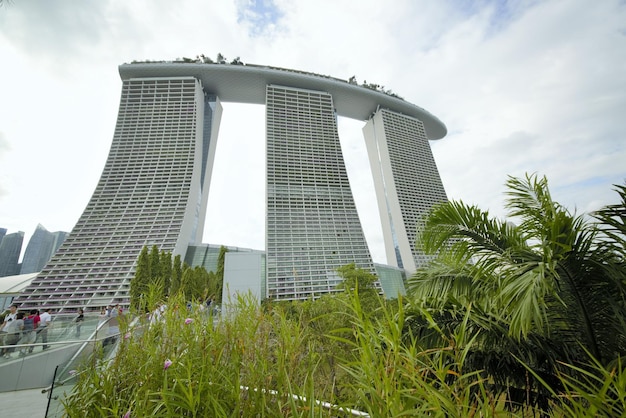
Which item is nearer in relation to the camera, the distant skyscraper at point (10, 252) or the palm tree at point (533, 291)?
the palm tree at point (533, 291)

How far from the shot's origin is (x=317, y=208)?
30.8 metres

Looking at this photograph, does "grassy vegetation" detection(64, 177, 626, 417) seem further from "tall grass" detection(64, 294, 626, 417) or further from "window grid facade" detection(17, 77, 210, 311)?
"window grid facade" detection(17, 77, 210, 311)

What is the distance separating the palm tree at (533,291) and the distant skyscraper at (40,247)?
227 ft

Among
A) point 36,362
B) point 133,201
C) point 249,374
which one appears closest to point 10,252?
point 133,201

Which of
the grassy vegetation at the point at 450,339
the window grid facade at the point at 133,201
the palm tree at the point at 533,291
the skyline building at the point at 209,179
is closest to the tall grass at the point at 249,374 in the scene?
the grassy vegetation at the point at 450,339

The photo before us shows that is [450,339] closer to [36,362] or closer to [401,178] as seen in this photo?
[36,362]

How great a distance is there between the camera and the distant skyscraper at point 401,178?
1339 inches

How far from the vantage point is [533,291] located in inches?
63.1

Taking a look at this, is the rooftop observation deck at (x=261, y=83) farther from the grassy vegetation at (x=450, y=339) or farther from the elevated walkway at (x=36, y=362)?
the grassy vegetation at (x=450, y=339)

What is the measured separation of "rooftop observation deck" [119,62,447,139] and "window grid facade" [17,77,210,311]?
4.96 feet

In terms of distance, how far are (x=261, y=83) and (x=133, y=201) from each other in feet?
76.1

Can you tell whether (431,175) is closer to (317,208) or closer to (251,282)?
(317,208)

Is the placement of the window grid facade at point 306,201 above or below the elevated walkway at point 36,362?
above

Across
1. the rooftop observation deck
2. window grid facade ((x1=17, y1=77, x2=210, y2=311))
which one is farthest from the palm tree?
the rooftop observation deck
